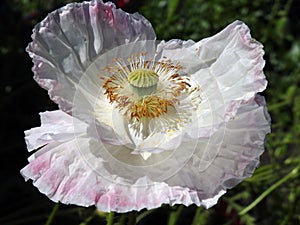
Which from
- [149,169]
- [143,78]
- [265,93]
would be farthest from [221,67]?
[265,93]

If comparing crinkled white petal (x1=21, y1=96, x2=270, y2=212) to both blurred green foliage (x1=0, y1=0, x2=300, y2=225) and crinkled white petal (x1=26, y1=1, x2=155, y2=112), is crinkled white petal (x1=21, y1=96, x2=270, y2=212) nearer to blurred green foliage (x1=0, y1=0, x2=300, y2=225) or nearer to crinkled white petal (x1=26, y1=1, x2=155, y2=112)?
crinkled white petal (x1=26, y1=1, x2=155, y2=112)

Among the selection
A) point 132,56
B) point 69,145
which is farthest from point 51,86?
point 132,56

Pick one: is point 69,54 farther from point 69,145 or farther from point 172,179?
point 172,179

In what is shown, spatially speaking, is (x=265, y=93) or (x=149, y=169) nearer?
(x=149, y=169)

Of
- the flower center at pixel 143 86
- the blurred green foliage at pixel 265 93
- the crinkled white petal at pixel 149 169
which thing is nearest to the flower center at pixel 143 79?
the flower center at pixel 143 86

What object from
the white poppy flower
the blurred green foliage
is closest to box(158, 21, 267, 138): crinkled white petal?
the white poppy flower

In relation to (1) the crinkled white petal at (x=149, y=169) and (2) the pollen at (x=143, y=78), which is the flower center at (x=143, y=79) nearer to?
(2) the pollen at (x=143, y=78)

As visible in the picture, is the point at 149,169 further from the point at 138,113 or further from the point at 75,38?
the point at 75,38

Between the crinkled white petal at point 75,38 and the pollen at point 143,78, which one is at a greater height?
the crinkled white petal at point 75,38
